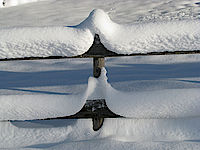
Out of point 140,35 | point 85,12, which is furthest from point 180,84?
point 85,12

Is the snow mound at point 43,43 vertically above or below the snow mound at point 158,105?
above

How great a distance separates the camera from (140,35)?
6.70 feet

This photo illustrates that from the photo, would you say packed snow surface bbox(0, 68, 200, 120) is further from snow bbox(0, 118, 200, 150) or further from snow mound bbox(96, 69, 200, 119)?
snow bbox(0, 118, 200, 150)

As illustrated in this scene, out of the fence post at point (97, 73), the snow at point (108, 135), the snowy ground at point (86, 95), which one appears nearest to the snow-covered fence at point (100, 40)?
the fence post at point (97, 73)

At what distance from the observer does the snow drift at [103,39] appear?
6.66ft

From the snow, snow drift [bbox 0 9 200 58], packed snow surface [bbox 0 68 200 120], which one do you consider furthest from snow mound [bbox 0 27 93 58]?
the snow

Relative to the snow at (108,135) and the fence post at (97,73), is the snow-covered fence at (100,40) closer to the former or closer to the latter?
the fence post at (97,73)

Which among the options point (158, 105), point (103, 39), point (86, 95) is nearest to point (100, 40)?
point (103, 39)

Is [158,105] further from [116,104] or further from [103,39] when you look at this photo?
[103,39]

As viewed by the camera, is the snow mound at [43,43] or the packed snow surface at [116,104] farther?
the packed snow surface at [116,104]

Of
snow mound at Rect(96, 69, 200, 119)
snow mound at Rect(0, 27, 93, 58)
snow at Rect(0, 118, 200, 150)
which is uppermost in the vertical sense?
snow mound at Rect(0, 27, 93, 58)

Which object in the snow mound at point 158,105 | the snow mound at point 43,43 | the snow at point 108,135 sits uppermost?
the snow mound at point 43,43

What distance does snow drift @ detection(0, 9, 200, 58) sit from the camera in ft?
6.66

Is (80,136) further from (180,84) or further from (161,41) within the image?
(180,84)
